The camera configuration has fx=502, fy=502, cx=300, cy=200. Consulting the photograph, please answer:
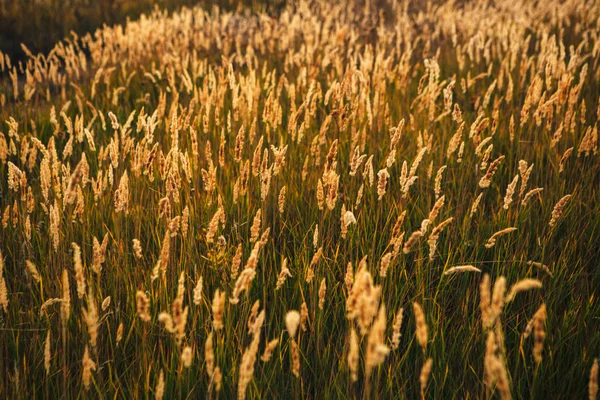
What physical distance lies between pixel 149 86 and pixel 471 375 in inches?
168

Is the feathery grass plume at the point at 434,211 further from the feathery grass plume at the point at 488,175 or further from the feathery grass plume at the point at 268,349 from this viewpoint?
the feathery grass plume at the point at 268,349

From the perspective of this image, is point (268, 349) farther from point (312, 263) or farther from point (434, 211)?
point (434, 211)

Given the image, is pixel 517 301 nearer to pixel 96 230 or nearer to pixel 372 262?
pixel 372 262

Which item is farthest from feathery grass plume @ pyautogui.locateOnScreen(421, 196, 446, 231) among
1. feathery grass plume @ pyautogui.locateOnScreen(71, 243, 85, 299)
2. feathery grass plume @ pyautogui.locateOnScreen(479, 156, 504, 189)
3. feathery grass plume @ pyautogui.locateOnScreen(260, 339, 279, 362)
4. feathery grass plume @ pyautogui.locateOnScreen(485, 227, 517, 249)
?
feathery grass plume @ pyautogui.locateOnScreen(71, 243, 85, 299)

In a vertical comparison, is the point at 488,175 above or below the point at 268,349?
above

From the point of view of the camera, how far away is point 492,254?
217cm

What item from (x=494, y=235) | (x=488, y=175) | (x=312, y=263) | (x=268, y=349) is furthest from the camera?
(x=488, y=175)

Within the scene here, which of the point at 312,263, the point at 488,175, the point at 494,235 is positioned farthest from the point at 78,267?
the point at 488,175

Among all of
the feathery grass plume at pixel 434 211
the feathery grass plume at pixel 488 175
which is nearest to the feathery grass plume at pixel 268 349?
the feathery grass plume at pixel 434 211

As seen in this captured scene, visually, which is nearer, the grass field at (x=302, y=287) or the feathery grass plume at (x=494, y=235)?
the grass field at (x=302, y=287)

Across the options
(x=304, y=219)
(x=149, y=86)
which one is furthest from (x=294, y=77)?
(x=304, y=219)

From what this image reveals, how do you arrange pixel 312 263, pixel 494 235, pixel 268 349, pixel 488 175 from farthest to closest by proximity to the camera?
pixel 488 175 < pixel 494 235 < pixel 312 263 < pixel 268 349

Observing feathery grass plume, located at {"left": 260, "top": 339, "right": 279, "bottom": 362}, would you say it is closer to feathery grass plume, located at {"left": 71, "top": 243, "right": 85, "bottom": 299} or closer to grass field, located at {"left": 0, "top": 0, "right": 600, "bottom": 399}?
grass field, located at {"left": 0, "top": 0, "right": 600, "bottom": 399}

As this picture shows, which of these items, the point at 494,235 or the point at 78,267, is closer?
the point at 78,267
